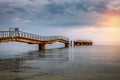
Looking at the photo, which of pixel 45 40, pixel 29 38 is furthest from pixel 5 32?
pixel 45 40

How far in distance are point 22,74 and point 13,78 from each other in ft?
6.68

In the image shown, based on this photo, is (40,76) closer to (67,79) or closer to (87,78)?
(67,79)

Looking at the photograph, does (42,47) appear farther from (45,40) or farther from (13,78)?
(13,78)

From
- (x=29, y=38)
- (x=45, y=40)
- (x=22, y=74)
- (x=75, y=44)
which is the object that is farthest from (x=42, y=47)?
(x=22, y=74)

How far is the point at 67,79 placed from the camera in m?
20.9

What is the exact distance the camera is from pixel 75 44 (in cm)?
9475

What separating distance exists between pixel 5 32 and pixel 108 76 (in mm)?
26045

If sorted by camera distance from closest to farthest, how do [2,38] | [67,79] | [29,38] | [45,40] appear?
[67,79] < [2,38] < [29,38] < [45,40]

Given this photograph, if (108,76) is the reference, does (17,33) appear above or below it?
above

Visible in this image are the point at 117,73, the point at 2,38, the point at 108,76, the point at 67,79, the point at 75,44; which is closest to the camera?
the point at 67,79

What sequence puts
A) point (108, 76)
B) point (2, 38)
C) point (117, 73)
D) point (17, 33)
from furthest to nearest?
point (17, 33), point (2, 38), point (117, 73), point (108, 76)

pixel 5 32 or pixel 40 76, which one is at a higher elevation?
pixel 5 32

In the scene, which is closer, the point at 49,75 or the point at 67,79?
the point at 67,79

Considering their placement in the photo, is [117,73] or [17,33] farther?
[17,33]
